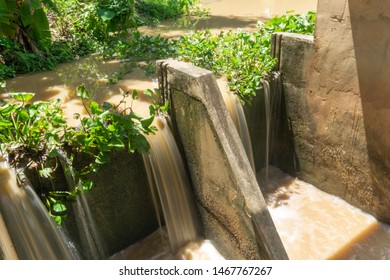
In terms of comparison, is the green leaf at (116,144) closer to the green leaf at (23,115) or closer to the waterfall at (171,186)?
the waterfall at (171,186)

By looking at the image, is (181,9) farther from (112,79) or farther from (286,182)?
(286,182)

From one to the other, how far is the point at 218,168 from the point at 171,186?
742 millimetres

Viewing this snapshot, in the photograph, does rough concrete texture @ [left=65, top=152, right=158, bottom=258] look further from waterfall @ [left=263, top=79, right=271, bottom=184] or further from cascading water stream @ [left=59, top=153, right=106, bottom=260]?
waterfall @ [left=263, top=79, right=271, bottom=184]

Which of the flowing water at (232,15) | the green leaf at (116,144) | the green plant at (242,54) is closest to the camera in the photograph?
the green leaf at (116,144)

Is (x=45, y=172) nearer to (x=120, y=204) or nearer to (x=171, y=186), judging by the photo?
(x=120, y=204)

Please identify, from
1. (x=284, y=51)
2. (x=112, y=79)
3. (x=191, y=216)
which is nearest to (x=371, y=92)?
(x=284, y=51)

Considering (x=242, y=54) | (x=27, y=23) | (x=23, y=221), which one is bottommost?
(x=23, y=221)

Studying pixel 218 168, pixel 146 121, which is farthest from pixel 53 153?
pixel 218 168

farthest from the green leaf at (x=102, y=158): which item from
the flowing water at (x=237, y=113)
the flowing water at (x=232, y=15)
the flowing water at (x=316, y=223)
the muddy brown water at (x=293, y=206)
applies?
the flowing water at (x=232, y=15)

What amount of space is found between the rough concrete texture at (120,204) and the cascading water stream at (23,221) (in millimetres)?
387

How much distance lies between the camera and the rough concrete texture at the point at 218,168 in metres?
3.36

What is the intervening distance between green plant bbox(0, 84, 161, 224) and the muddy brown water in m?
0.75

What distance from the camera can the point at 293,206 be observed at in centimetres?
500

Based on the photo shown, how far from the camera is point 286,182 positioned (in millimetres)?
5508
